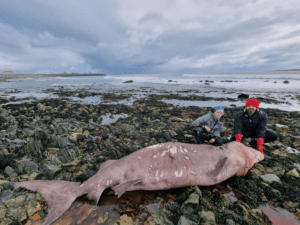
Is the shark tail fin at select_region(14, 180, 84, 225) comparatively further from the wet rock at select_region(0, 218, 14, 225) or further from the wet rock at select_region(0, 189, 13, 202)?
the wet rock at select_region(0, 218, 14, 225)

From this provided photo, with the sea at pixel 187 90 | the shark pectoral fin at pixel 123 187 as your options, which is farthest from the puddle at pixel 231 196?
the sea at pixel 187 90

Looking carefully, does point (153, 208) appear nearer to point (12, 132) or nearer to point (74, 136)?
point (74, 136)

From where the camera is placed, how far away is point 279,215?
9.48ft

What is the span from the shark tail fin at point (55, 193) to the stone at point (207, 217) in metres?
2.31

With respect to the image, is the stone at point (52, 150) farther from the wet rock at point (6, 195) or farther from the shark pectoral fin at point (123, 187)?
the shark pectoral fin at point (123, 187)

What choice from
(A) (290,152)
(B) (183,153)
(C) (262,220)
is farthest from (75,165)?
(A) (290,152)

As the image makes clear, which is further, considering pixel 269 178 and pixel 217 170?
pixel 269 178

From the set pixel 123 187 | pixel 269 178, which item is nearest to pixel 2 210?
pixel 123 187

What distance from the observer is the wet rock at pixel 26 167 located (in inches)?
144

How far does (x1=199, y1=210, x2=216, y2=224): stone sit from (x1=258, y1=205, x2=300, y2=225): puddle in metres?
1.09

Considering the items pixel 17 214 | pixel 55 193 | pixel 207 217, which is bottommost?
pixel 207 217

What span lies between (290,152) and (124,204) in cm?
557

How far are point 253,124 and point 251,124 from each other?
56mm

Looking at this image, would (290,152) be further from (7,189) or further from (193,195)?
(7,189)
